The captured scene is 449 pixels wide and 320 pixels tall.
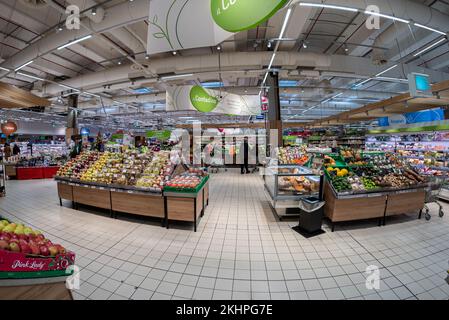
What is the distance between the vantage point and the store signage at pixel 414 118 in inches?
352

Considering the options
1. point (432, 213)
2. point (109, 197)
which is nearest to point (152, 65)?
point (109, 197)

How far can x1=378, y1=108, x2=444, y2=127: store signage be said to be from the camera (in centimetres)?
894

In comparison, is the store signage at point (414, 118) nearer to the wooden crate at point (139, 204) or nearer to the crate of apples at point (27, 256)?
the wooden crate at point (139, 204)

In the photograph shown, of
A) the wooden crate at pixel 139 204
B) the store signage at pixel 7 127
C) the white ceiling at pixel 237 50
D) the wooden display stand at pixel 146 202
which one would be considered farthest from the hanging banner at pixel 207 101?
the store signage at pixel 7 127

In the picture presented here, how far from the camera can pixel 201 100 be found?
6.22 m

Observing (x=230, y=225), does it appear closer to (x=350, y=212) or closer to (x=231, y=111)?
(x=350, y=212)

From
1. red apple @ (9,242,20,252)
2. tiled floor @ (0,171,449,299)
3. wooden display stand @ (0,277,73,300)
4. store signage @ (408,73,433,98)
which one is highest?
store signage @ (408,73,433,98)

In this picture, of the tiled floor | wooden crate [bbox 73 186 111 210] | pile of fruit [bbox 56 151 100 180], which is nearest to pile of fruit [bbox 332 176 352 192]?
the tiled floor

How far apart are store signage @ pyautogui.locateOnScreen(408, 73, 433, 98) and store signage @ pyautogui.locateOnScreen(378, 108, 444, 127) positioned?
20.4 feet

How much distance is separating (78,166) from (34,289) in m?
4.82

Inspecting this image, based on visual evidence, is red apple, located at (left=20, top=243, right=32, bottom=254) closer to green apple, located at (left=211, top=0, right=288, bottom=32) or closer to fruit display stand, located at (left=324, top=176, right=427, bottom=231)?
green apple, located at (left=211, top=0, right=288, bottom=32)

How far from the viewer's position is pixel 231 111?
25.1 feet

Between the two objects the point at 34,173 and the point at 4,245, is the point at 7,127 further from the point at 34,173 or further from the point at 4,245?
the point at 4,245

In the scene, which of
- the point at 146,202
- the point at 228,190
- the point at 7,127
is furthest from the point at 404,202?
the point at 7,127
